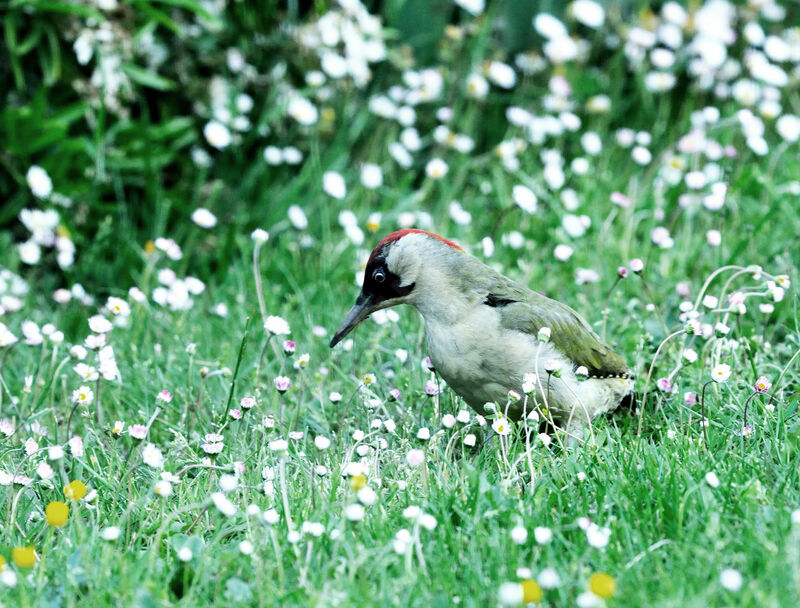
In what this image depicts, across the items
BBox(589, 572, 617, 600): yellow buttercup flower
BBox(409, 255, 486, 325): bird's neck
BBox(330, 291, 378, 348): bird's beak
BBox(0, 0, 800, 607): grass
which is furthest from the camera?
BBox(330, 291, 378, 348): bird's beak

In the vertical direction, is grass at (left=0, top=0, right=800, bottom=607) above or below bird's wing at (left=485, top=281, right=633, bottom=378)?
below

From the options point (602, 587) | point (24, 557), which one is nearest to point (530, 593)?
point (602, 587)

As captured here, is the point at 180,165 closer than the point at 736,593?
No

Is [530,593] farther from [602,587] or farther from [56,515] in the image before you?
[56,515]

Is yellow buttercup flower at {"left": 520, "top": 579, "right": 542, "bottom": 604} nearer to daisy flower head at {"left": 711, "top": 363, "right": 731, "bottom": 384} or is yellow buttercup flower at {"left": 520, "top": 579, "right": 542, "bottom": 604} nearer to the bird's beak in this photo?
Result: daisy flower head at {"left": 711, "top": 363, "right": 731, "bottom": 384}

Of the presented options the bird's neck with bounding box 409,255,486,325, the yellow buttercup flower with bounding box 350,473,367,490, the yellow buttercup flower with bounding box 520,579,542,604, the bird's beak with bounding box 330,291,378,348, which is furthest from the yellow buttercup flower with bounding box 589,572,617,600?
the bird's beak with bounding box 330,291,378,348

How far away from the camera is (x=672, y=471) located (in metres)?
3.69

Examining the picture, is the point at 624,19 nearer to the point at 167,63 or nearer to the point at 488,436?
the point at 167,63

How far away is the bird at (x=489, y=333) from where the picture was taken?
4.37 metres

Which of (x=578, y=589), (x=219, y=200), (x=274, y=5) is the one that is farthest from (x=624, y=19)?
(x=578, y=589)

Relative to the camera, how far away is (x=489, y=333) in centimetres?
440

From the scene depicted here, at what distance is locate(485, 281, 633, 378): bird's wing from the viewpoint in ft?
14.7

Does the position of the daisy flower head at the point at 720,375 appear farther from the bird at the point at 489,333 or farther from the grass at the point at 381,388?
the bird at the point at 489,333

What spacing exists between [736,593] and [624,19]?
19.1 feet
